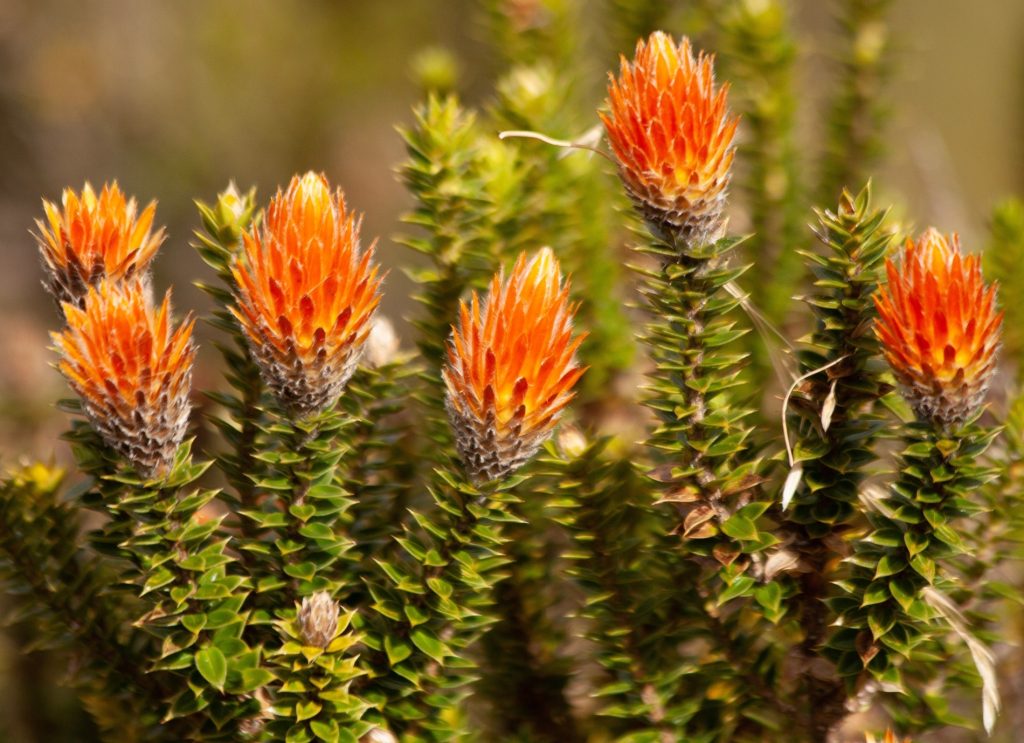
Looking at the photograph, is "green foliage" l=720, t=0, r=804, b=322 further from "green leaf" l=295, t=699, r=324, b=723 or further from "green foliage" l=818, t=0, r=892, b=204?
"green leaf" l=295, t=699, r=324, b=723

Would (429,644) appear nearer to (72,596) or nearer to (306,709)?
(306,709)

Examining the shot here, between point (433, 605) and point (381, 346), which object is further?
point (381, 346)

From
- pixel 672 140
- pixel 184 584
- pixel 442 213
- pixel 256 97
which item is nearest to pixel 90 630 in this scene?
pixel 184 584

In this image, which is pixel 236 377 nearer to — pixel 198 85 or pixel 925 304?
pixel 925 304

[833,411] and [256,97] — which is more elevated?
[256,97]

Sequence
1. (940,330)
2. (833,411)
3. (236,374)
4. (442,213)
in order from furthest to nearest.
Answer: (442,213) → (236,374) → (833,411) → (940,330)

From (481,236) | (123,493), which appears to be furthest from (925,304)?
(123,493)
